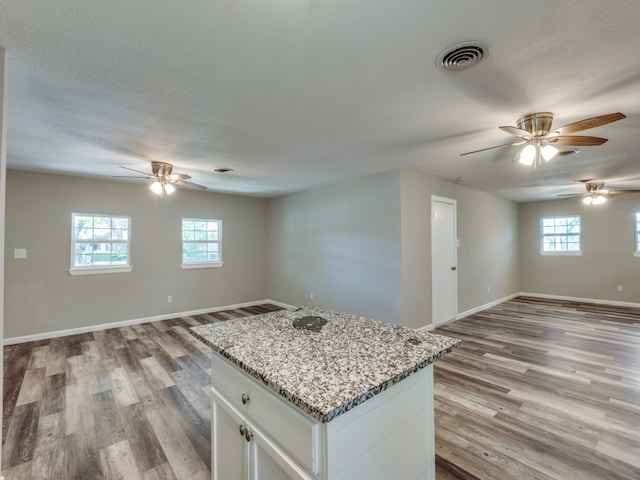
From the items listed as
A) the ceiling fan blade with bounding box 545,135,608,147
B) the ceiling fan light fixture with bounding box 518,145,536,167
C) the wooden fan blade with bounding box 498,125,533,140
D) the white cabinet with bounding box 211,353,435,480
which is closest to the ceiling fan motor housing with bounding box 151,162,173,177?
the white cabinet with bounding box 211,353,435,480

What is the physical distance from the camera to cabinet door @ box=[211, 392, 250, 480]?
1307mm

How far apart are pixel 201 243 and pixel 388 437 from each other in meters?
5.49

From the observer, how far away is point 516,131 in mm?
2201

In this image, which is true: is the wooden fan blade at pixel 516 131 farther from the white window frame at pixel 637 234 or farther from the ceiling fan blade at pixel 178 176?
the white window frame at pixel 637 234

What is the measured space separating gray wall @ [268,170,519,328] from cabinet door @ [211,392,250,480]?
2.99 m

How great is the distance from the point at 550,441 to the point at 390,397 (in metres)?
1.79

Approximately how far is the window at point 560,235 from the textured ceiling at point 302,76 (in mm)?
4128

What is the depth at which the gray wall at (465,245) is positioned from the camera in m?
4.18

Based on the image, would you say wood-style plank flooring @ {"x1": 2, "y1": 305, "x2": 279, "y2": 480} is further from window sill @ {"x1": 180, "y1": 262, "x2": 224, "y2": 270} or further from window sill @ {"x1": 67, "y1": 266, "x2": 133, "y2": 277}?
window sill @ {"x1": 180, "y1": 262, "x2": 224, "y2": 270}

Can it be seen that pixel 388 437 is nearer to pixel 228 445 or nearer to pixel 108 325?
pixel 228 445

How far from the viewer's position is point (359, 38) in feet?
4.86

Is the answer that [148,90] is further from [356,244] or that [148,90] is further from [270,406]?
[356,244]

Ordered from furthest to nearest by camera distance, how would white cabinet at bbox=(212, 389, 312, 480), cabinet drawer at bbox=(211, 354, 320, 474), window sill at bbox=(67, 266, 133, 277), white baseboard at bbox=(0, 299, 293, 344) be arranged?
window sill at bbox=(67, 266, 133, 277) → white baseboard at bbox=(0, 299, 293, 344) → white cabinet at bbox=(212, 389, 312, 480) → cabinet drawer at bbox=(211, 354, 320, 474)

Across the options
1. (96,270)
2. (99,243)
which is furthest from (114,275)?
(99,243)
